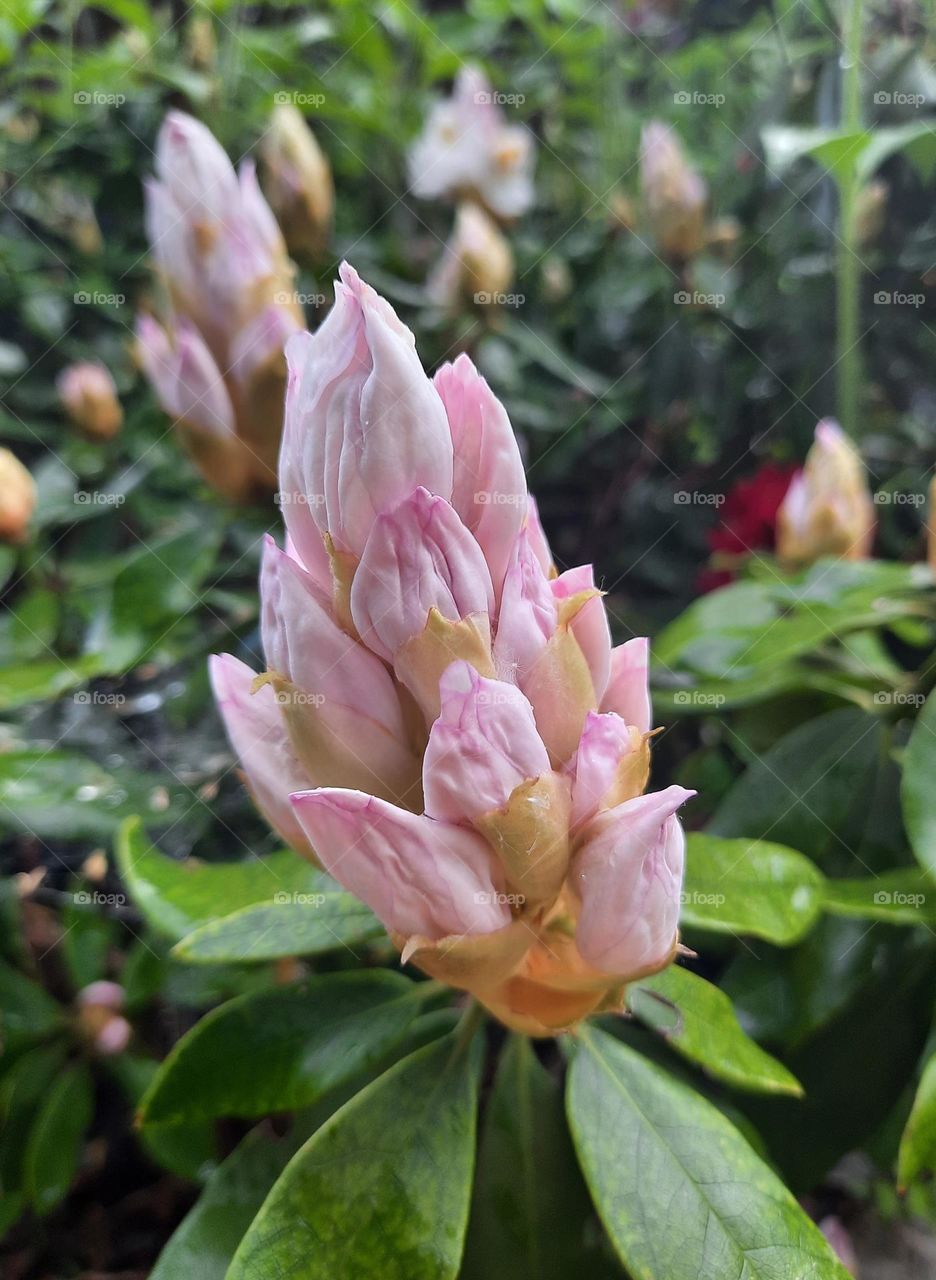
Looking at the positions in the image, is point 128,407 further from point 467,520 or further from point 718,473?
point 467,520

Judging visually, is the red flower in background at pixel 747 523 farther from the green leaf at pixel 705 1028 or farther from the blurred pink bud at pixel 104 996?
the blurred pink bud at pixel 104 996

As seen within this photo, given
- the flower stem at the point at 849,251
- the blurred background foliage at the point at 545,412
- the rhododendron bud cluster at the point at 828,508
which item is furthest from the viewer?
the flower stem at the point at 849,251

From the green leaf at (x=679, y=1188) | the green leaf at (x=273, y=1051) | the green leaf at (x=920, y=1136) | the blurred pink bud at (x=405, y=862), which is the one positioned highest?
the blurred pink bud at (x=405, y=862)

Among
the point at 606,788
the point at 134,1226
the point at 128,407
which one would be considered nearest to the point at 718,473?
the point at 128,407

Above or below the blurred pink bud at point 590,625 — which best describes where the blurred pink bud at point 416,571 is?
above

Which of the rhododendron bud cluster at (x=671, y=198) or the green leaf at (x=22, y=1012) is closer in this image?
the green leaf at (x=22, y=1012)

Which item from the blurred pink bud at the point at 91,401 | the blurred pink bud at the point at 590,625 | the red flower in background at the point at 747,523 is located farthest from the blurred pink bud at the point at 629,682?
the blurred pink bud at the point at 91,401

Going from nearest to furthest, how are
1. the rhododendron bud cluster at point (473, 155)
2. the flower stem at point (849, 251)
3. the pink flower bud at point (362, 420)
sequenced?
1. the pink flower bud at point (362, 420)
2. the flower stem at point (849, 251)
3. the rhododendron bud cluster at point (473, 155)
